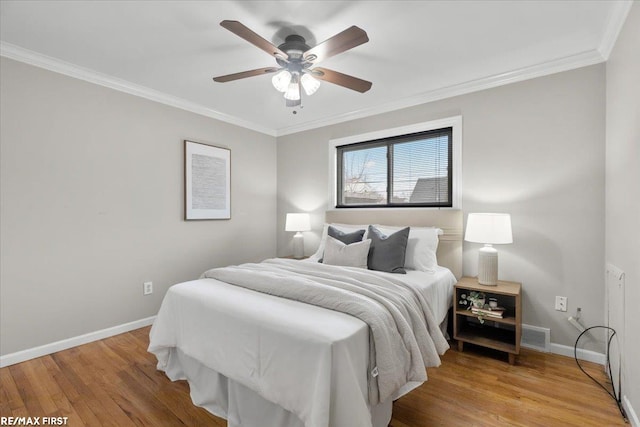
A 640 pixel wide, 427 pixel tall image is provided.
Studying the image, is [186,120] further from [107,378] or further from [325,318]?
[325,318]

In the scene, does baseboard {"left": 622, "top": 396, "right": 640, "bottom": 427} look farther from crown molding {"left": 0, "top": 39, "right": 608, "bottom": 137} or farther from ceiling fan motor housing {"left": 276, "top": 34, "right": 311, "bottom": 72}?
ceiling fan motor housing {"left": 276, "top": 34, "right": 311, "bottom": 72}

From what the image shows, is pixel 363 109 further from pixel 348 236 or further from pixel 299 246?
pixel 299 246

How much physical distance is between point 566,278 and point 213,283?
2931mm

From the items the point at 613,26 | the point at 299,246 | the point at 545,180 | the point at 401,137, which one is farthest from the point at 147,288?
the point at 613,26

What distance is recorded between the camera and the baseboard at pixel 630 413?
5.25ft

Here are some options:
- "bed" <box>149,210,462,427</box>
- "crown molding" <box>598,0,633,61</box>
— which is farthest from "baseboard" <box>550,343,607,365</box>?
"crown molding" <box>598,0,633,61</box>

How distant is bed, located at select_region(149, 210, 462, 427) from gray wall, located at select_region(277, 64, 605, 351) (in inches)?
41.2

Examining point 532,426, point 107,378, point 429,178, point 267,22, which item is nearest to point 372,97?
point 429,178

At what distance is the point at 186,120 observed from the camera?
140 inches

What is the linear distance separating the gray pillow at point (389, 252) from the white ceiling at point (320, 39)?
155 centimetres

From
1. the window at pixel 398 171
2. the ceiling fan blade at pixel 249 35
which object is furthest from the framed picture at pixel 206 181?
the ceiling fan blade at pixel 249 35

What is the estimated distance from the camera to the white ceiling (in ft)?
6.32

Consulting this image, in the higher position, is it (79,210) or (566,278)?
(79,210)

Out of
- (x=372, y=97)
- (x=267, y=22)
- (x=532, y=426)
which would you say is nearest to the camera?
(x=532, y=426)
